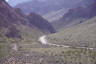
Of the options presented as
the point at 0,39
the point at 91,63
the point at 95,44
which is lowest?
the point at 91,63

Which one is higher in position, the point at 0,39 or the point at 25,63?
the point at 0,39

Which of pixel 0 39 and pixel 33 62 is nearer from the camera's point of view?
pixel 33 62

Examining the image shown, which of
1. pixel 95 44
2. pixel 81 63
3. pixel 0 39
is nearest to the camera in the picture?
pixel 81 63

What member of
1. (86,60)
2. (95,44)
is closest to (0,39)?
(95,44)

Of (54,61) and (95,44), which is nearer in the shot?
(54,61)

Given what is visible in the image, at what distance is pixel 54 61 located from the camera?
8850cm

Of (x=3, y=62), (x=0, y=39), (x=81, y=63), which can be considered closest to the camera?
(x=81, y=63)

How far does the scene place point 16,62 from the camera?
88.7 meters

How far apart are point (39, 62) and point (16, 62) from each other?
26.6 feet

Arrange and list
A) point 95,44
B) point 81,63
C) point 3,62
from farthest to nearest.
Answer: point 95,44 < point 3,62 < point 81,63

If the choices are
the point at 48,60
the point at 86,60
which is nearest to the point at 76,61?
the point at 86,60

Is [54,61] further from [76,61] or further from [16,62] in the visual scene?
[16,62]

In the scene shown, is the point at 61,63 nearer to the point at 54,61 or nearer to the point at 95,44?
the point at 54,61

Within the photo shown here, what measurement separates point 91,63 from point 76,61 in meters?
5.63
